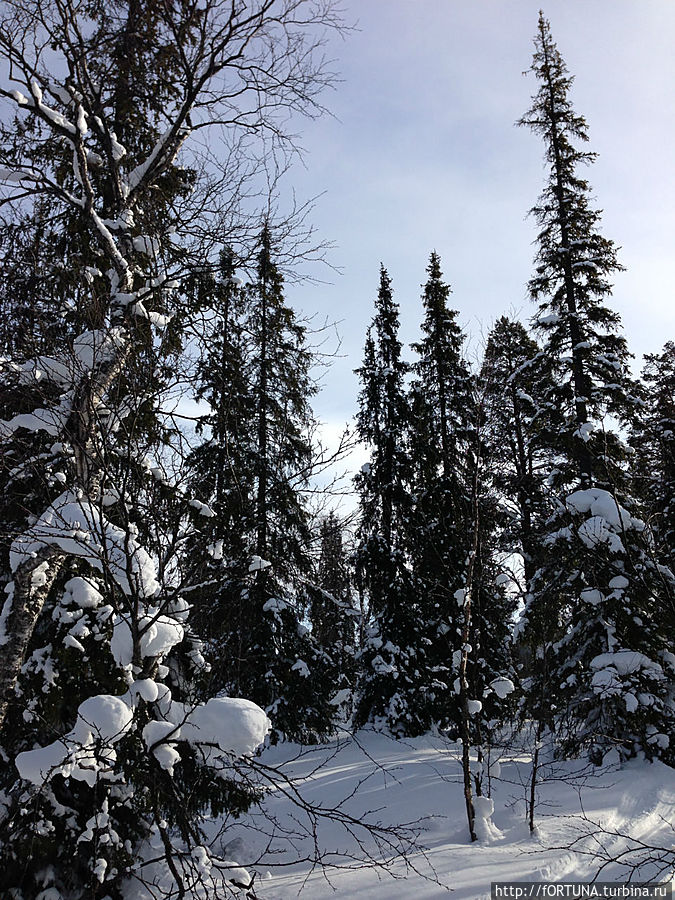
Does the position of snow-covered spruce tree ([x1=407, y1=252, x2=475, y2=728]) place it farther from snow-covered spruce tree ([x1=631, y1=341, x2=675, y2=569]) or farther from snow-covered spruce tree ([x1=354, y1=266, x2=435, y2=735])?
snow-covered spruce tree ([x1=631, y1=341, x2=675, y2=569])

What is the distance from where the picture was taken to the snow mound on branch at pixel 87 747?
3.55m

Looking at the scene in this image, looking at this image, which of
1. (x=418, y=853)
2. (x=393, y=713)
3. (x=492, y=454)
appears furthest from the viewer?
(x=393, y=713)

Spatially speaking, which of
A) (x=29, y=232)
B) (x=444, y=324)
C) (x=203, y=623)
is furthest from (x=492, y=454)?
(x=444, y=324)

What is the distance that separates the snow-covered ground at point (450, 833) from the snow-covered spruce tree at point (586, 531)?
94cm

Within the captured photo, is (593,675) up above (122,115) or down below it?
below

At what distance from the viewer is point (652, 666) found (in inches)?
398

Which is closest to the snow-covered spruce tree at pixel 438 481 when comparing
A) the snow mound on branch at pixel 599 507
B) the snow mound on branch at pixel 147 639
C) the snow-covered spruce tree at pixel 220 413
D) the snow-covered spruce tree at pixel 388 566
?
the snow-covered spruce tree at pixel 388 566

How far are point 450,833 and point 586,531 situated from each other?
5.32 m

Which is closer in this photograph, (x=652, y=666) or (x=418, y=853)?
(x=418, y=853)

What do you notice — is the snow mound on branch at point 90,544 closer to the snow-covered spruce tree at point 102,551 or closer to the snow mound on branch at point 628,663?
the snow-covered spruce tree at point 102,551

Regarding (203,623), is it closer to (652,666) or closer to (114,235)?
(114,235)

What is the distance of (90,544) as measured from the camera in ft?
13.9

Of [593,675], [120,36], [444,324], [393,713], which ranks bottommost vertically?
[393,713]

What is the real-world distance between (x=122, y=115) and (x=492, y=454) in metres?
6.65
